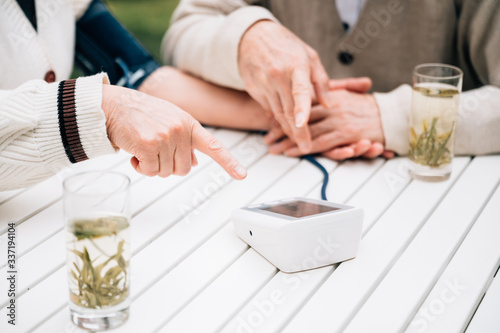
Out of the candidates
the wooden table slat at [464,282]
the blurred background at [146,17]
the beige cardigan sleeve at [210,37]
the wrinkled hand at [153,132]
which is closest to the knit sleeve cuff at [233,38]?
the beige cardigan sleeve at [210,37]

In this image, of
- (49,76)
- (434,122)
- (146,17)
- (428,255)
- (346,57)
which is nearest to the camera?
(428,255)

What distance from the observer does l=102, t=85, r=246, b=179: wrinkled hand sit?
3.08 ft

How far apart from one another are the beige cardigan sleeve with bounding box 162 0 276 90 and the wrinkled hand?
404 mm

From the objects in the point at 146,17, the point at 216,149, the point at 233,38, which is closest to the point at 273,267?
the point at 216,149

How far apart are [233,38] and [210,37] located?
0.12 metres

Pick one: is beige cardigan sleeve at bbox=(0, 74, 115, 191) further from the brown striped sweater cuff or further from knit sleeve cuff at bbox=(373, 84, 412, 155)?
knit sleeve cuff at bbox=(373, 84, 412, 155)

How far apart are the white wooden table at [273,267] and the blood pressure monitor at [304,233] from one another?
21 mm

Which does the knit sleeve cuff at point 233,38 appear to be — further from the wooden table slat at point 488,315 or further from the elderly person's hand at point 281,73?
the wooden table slat at point 488,315

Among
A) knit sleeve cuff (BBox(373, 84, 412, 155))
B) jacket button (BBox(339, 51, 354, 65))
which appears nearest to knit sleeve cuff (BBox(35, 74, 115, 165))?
knit sleeve cuff (BBox(373, 84, 412, 155))

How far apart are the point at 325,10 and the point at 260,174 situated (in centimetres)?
59

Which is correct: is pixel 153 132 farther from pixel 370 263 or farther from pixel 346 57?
pixel 346 57

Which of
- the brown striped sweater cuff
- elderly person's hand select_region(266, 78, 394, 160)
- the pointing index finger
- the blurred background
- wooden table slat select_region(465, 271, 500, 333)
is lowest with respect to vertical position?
the blurred background

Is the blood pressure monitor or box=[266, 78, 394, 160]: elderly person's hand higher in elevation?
the blood pressure monitor

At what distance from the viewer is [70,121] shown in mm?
938
